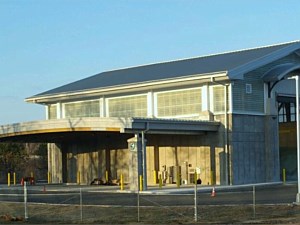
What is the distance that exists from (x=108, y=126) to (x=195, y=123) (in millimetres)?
6208

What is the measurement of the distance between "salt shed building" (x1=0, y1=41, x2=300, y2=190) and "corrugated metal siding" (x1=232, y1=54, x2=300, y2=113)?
2.6 inches

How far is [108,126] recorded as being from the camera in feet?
135

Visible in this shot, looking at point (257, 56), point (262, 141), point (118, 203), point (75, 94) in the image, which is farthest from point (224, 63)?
point (118, 203)

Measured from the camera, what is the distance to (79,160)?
5553 cm

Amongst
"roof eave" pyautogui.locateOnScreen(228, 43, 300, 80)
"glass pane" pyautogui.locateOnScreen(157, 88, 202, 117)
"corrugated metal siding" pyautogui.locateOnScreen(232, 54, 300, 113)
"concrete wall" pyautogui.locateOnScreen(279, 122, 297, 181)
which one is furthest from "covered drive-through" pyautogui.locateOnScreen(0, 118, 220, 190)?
"concrete wall" pyautogui.locateOnScreen(279, 122, 297, 181)

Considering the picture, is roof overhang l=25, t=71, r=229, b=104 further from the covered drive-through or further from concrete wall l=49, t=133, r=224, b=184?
concrete wall l=49, t=133, r=224, b=184

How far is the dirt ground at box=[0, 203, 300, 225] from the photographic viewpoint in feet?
77.9

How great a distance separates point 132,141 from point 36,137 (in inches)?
531

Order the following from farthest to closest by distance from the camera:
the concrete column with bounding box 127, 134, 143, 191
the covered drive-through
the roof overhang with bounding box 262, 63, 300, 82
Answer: the roof overhang with bounding box 262, 63, 300, 82, the covered drive-through, the concrete column with bounding box 127, 134, 143, 191

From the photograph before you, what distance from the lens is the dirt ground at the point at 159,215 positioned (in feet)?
77.9

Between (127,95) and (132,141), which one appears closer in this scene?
(132,141)

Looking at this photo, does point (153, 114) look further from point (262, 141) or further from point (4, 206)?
point (4, 206)

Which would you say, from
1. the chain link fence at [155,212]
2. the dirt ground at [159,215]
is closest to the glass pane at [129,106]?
the chain link fence at [155,212]

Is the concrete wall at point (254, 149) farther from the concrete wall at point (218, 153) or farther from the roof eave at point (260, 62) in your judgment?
the roof eave at point (260, 62)
